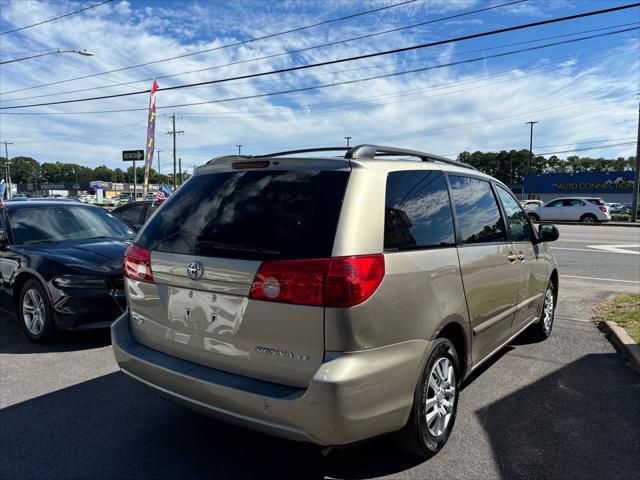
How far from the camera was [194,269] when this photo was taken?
273 centimetres

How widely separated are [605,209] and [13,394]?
3276cm

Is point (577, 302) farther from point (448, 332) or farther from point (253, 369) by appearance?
point (253, 369)

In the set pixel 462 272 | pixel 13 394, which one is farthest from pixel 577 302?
pixel 13 394

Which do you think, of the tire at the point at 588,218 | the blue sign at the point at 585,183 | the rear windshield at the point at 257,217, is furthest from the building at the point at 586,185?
the rear windshield at the point at 257,217

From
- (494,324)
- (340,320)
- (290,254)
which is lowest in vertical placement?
(494,324)

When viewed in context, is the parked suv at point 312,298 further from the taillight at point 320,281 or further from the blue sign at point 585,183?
the blue sign at point 585,183

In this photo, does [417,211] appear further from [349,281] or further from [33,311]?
[33,311]

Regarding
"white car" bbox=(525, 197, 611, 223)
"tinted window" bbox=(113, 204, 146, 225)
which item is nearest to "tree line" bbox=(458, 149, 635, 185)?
"white car" bbox=(525, 197, 611, 223)

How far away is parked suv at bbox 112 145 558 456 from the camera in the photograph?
7.79 feet

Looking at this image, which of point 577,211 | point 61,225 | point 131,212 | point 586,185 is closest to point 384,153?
point 61,225

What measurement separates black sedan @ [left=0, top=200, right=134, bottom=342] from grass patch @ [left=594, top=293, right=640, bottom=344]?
564 cm

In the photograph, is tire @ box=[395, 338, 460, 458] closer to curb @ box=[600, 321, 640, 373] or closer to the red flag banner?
curb @ box=[600, 321, 640, 373]

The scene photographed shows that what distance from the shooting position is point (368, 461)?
2984 mm

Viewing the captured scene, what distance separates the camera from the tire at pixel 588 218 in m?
29.9
